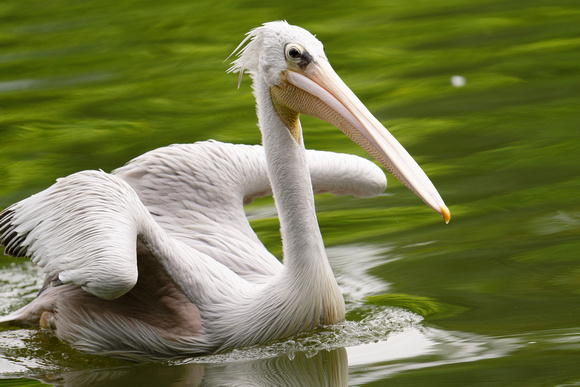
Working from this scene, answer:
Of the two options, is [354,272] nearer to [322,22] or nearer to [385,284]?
[385,284]

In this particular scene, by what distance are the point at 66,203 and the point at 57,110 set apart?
3.62m

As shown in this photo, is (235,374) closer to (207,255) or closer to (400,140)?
(207,255)

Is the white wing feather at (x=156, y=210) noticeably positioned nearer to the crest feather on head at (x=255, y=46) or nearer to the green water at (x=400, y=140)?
the green water at (x=400, y=140)

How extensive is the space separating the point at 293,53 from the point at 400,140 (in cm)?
249

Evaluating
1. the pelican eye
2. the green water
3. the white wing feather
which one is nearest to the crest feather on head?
the pelican eye

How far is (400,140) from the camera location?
6379 millimetres

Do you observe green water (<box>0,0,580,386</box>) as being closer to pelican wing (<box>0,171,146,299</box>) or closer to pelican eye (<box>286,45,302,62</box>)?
pelican wing (<box>0,171,146,299</box>)

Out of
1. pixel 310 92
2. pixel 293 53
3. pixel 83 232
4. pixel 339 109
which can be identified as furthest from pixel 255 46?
pixel 83 232

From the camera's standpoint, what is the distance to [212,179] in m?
4.74

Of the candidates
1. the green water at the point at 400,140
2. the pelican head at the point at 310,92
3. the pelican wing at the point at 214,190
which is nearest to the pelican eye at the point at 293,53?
the pelican head at the point at 310,92

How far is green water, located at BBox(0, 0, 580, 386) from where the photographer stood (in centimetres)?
386

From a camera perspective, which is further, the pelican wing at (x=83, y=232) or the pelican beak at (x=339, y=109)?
the pelican beak at (x=339, y=109)

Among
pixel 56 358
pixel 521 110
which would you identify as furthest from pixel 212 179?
pixel 521 110

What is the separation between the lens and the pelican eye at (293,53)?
13.0 ft
